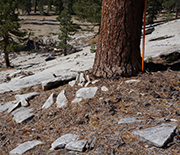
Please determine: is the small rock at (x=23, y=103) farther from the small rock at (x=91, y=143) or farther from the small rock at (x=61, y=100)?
the small rock at (x=91, y=143)

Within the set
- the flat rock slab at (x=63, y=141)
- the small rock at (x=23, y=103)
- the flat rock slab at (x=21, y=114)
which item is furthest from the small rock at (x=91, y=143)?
the small rock at (x=23, y=103)

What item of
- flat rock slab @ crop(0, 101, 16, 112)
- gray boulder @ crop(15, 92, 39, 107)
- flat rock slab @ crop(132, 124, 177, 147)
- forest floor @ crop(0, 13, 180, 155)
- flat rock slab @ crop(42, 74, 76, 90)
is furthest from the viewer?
flat rock slab @ crop(42, 74, 76, 90)

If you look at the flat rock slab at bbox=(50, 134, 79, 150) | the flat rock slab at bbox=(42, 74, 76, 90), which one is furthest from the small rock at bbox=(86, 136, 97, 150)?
the flat rock slab at bbox=(42, 74, 76, 90)

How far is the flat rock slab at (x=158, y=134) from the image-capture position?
2.10 meters

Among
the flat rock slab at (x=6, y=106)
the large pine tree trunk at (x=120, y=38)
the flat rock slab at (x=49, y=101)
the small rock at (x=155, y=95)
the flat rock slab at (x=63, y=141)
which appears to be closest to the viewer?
the flat rock slab at (x=63, y=141)

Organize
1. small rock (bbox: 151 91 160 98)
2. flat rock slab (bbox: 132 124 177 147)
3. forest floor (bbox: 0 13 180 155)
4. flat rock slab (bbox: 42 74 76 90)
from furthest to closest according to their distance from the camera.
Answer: flat rock slab (bbox: 42 74 76 90)
small rock (bbox: 151 91 160 98)
forest floor (bbox: 0 13 180 155)
flat rock slab (bbox: 132 124 177 147)

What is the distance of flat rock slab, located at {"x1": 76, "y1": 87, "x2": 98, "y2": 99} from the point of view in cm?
394

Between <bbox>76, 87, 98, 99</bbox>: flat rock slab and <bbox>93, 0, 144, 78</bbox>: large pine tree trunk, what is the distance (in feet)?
1.79

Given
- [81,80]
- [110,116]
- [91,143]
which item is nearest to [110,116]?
[110,116]

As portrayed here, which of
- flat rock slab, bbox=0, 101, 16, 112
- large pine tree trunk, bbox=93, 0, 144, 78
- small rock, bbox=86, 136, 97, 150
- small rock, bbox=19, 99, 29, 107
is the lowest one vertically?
flat rock slab, bbox=0, 101, 16, 112

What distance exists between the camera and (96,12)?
74.7 ft

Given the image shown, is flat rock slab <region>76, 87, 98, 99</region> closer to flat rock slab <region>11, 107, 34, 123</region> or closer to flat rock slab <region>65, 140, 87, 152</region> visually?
flat rock slab <region>11, 107, 34, 123</region>

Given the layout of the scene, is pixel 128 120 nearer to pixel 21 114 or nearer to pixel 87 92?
pixel 87 92

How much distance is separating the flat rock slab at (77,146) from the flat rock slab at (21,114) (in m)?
1.84
